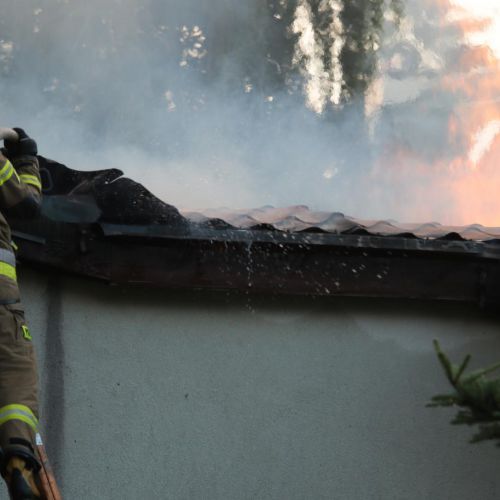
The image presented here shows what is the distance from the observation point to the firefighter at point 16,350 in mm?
3172

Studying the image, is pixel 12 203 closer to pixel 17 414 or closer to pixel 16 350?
pixel 16 350

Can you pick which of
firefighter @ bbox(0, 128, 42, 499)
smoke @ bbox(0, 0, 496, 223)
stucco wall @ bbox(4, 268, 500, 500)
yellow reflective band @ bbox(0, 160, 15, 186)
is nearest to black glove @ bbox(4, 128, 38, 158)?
firefighter @ bbox(0, 128, 42, 499)

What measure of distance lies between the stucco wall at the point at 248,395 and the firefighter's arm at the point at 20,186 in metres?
0.64

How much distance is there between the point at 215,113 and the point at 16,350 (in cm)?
783

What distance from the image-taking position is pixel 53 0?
9.99 m

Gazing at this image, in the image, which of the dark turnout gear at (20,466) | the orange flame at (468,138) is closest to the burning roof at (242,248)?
the dark turnout gear at (20,466)

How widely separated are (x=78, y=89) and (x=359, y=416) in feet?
22.0

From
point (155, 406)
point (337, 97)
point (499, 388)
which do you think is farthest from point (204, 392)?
point (337, 97)

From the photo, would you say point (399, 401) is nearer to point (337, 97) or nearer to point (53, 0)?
point (53, 0)

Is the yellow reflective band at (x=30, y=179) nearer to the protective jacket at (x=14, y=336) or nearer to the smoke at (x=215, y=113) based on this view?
the protective jacket at (x=14, y=336)

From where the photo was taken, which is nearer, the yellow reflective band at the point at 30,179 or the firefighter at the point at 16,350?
the firefighter at the point at 16,350

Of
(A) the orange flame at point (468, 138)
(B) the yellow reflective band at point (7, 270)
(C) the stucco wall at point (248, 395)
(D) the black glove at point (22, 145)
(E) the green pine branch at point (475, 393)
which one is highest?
(A) the orange flame at point (468, 138)

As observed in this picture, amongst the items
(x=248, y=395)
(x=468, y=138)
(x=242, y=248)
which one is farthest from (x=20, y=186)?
(x=468, y=138)

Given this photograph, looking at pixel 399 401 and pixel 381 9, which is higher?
pixel 381 9
